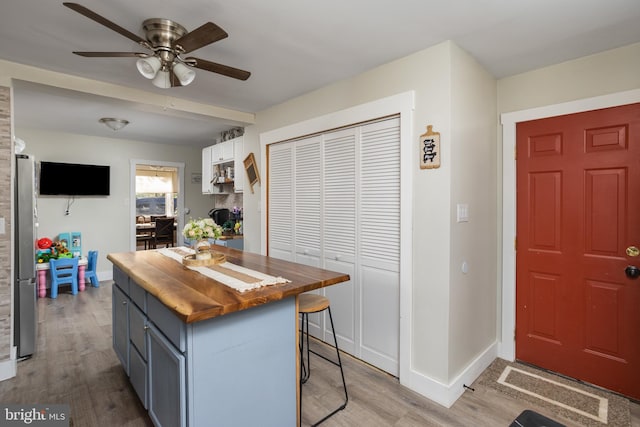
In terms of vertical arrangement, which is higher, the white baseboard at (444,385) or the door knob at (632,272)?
the door knob at (632,272)

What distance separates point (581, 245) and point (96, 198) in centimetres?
645

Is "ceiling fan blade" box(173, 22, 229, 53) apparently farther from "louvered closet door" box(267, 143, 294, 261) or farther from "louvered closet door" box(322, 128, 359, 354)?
"louvered closet door" box(267, 143, 294, 261)

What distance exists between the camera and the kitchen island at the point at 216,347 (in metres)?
1.43

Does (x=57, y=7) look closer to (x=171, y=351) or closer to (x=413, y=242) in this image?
(x=171, y=351)

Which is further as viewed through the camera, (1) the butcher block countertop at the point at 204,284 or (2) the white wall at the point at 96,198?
(2) the white wall at the point at 96,198

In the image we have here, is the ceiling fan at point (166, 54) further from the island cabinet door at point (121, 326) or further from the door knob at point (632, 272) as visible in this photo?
the door knob at point (632, 272)

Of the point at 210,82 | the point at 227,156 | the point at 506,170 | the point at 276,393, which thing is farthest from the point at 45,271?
the point at 506,170

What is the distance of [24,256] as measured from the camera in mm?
2789

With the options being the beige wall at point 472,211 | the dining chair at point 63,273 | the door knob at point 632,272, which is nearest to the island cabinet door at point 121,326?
the beige wall at point 472,211

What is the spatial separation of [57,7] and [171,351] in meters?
1.94

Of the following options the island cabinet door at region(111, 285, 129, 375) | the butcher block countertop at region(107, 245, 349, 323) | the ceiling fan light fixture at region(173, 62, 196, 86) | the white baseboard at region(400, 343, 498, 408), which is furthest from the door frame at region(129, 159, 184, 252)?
the white baseboard at region(400, 343, 498, 408)

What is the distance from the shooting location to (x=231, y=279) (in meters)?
1.82

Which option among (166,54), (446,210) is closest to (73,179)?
(166,54)

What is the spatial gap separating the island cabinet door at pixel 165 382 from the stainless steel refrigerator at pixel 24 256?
1829 millimetres
